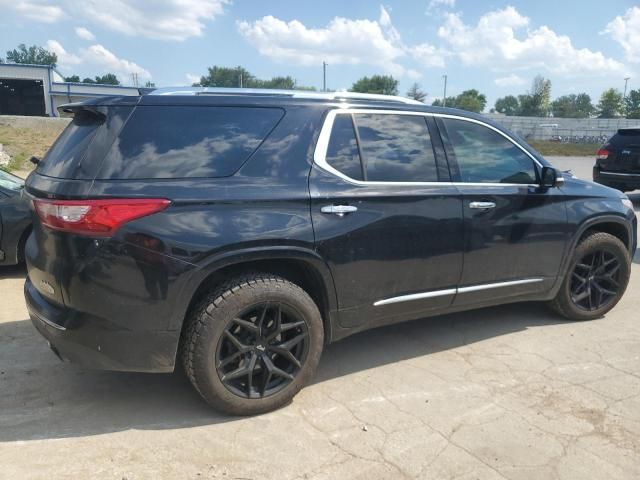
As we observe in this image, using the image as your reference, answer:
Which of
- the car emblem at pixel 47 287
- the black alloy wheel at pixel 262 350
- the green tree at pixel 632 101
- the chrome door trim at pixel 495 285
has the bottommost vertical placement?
the black alloy wheel at pixel 262 350

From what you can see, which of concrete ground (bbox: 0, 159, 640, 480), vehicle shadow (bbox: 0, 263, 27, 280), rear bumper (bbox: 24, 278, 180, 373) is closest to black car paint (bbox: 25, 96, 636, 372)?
rear bumper (bbox: 24, 278, 180, 373)

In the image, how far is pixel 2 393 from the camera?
3428mm

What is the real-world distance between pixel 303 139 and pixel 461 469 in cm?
206

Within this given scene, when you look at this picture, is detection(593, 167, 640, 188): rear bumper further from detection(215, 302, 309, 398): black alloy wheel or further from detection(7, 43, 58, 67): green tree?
detection(7, 43, 58, 67): green tree

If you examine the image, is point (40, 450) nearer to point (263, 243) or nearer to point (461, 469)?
point (263, 243)

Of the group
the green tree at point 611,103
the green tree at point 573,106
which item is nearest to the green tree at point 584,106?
the green tree at point 573,106

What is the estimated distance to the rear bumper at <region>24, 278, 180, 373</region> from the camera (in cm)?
286

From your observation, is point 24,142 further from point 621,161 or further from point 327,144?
point 327,144

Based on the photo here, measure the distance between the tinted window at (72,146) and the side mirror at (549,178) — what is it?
3.27 meters

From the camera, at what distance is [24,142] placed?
24.5 metres

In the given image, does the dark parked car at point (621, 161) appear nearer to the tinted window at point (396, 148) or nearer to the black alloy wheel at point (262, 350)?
the tinted window at point (396, 148)

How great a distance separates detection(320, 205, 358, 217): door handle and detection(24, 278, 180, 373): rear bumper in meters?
1.13

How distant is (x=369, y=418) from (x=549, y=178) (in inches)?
96.4

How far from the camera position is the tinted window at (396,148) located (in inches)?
140
